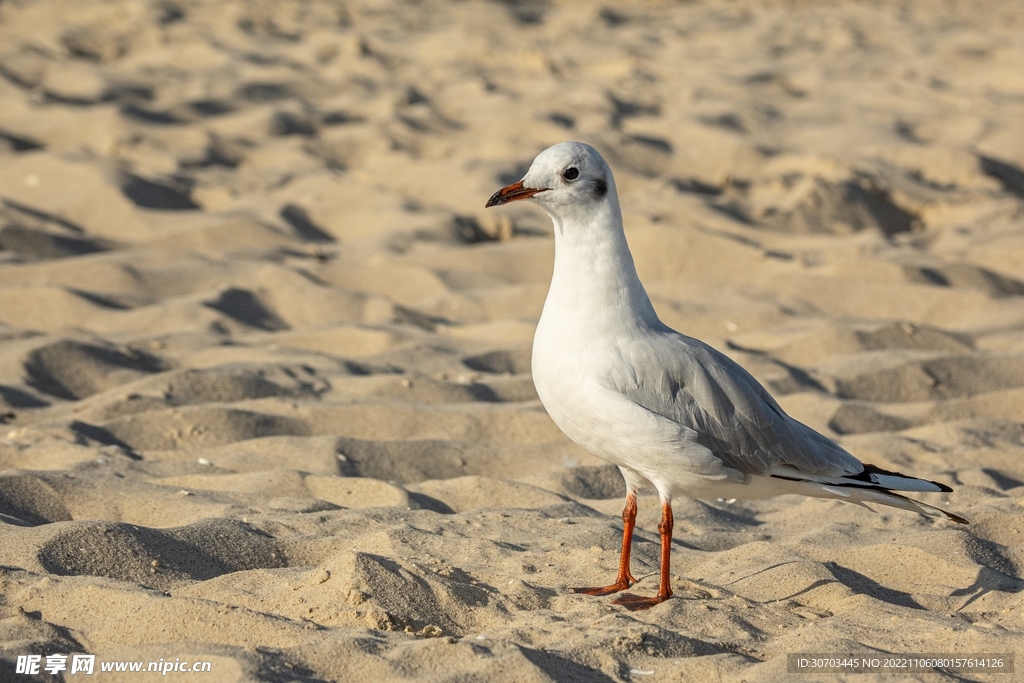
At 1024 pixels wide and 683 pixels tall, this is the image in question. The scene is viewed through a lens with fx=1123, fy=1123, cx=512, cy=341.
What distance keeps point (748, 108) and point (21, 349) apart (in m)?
6.72

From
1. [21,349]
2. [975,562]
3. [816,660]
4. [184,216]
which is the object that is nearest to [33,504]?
[21,349]

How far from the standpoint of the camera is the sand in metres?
2.85

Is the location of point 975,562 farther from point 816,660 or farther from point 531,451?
point 531,451

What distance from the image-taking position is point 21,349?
470 cm

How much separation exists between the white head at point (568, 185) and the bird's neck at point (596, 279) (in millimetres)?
25

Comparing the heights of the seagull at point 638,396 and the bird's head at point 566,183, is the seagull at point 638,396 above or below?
below

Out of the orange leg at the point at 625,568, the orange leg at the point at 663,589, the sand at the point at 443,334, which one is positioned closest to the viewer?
the sand at the point at 443,334

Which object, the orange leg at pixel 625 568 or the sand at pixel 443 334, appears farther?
the orange leg at pixel 625 568

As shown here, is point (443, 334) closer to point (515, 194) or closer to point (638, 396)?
point (515, 194)

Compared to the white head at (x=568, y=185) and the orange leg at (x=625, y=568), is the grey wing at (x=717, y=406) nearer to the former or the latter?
the orange leg at (x=625, y=568)

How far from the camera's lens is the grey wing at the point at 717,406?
3059 millimetres

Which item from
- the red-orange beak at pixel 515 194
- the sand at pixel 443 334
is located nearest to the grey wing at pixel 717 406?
the sand at pixel 443 334

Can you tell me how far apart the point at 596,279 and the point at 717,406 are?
490mm

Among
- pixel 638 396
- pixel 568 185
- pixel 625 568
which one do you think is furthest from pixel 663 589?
pixel 568 185
